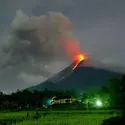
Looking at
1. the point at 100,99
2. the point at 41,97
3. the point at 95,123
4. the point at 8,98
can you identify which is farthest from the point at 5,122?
the point at 41,97

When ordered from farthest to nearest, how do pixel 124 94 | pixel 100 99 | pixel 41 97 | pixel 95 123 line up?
pixel 41 97 < pixel 100 99 < pixel 124 94 < pixel 95 123

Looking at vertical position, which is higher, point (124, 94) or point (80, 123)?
point (124, 94)

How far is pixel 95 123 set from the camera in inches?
1746

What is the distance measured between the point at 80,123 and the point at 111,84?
1505 inches

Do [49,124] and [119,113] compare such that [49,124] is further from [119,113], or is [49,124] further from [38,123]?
[119,113]

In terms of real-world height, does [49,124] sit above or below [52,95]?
below

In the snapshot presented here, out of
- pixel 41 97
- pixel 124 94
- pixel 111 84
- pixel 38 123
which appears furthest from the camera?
pixel 41 97

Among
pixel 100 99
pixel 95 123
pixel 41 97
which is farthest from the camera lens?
pixel 41 97

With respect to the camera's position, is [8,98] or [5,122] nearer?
[5,122]

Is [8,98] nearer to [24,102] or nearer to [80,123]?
[24,102]

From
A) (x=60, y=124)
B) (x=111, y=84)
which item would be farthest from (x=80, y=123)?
(x=111, y=84)

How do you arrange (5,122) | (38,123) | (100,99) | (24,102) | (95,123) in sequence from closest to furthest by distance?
(95,123) → (38,123) → (5,122) → (100,99) → (24,102)

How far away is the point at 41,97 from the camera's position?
123875 mm

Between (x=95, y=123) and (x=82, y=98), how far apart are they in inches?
3301
